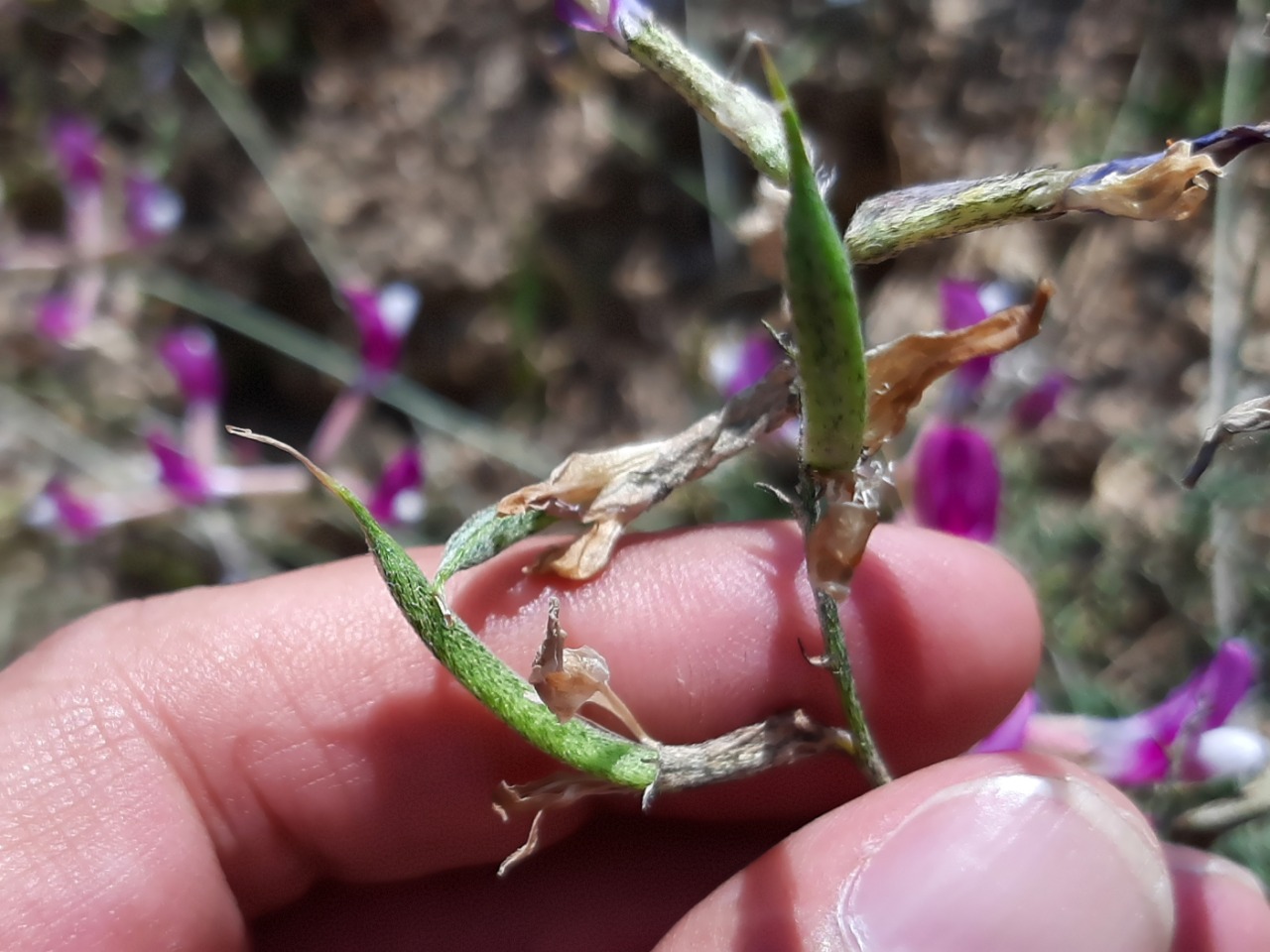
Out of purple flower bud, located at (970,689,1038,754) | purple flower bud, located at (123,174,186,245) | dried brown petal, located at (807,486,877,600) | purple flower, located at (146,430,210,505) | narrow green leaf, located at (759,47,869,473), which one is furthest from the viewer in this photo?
purple flower bud, located at (123,174,186,245)

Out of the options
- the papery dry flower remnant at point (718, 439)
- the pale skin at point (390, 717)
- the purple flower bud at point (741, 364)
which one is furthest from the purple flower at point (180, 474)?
the papery dry flower remnant at point (718, 439)

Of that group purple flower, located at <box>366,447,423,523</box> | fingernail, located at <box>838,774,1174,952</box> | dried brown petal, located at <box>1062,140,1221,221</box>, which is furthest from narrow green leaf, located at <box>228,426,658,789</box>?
purple flower, located at <box>366,447,423,523</box>

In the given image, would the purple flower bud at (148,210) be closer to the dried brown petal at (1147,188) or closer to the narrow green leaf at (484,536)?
the narrow green leaf at (484,536)

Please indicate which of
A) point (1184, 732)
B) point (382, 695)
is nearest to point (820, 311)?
point (382, 695)

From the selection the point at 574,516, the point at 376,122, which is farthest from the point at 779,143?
the point at 376,122

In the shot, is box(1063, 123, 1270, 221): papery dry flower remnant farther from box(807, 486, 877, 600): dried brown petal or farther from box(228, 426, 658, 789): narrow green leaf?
box(228, 426, 658, 789): narrow green leaf

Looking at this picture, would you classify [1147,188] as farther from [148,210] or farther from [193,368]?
[148,210]
